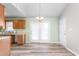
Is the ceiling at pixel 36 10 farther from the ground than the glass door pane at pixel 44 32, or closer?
farther from the ground

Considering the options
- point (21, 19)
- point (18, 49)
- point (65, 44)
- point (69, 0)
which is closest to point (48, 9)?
point (21, 19)

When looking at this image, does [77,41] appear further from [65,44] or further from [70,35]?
[65,44]

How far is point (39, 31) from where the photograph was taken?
17.8ft

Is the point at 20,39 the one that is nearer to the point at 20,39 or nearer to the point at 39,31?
the point at 20,39

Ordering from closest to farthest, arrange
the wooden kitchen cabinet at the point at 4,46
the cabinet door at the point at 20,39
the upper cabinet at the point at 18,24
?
the wooden kitchen cabinet at the point at 4,46
the upper cabinet at the point at 18,24
the cabinet door at the point at 20,39

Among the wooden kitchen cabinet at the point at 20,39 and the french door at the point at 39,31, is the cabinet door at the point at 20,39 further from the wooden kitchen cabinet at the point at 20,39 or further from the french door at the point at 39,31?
the french door at the point at 39,31

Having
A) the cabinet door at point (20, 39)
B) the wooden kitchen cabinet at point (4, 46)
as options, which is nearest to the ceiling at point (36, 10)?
the cabinet door at point (20, 39)

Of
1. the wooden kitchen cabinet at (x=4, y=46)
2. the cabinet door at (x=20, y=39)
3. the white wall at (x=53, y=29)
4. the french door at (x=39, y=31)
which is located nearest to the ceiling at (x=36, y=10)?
the white wall at (x=53, y=29)

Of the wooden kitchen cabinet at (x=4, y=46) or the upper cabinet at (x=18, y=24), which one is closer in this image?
the wooden kitchen cabinet at (x=4, y=46)

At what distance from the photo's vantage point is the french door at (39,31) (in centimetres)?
546

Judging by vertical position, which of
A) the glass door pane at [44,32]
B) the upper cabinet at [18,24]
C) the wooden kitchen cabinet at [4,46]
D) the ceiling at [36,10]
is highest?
the ceiling at [36,10]

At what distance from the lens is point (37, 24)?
220 inches

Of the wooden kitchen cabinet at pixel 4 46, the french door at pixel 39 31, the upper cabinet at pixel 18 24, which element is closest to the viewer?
the wooden kitchen cabinet at pixel 4 46

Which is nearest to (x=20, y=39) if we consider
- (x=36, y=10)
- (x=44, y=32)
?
(x=44, y=32)
